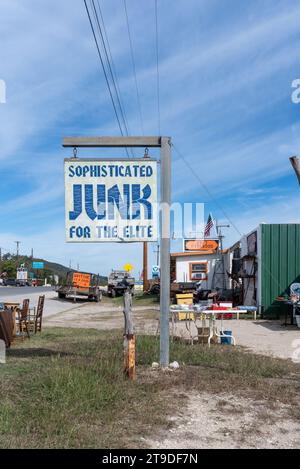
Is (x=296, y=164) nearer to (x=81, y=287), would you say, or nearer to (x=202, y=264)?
(x=202, y=264)

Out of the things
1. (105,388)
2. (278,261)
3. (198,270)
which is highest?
(278,261)

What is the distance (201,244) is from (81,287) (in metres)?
8.36

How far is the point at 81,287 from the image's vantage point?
33.3 metres

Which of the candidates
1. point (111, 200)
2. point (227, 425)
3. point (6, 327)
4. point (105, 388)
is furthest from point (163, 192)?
point (6, 327)

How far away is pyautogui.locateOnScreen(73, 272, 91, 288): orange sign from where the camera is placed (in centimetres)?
3341

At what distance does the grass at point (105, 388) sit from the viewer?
183 inches

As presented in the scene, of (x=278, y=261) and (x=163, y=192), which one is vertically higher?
(x=163, y=192)

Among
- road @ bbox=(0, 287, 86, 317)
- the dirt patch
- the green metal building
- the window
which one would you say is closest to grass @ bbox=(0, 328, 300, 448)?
the dirt patch

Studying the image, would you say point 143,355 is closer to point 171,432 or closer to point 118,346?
point 118,346

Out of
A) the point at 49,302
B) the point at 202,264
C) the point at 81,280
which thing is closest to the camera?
the point at 49,302
